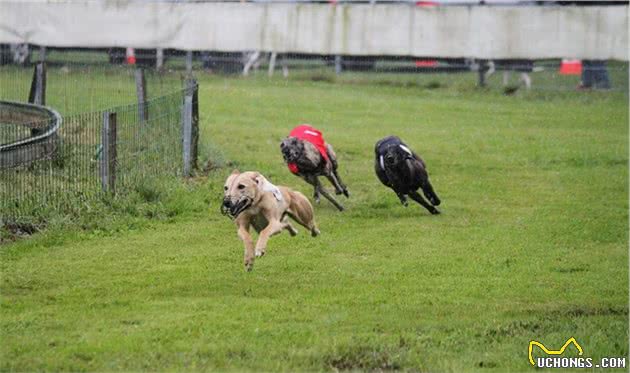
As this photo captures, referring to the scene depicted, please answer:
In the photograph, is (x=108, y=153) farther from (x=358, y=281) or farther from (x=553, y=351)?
(x=553, y=351)

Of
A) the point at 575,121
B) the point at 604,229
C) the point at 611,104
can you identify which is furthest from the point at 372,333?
the point at 611,104

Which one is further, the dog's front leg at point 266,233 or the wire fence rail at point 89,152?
the wire fence rail at point 89,152

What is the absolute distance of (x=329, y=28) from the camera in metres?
25.6

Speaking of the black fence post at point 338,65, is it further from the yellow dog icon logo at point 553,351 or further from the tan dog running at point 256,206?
the yellow dog icon logo at point 553,351

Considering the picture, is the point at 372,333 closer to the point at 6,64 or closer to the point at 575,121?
the point at 575,121

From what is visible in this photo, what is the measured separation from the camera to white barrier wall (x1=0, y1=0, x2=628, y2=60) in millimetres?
24623

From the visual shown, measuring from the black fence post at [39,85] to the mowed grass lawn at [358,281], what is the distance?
2.49 m

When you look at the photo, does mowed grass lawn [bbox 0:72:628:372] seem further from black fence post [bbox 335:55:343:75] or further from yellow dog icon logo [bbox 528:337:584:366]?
black fence post [bbox 335:55:343:75]

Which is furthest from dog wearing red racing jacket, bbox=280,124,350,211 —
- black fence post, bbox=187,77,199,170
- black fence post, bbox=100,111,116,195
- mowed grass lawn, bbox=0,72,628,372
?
black fence post, bbox=100,111,116,195

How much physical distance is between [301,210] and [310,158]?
4.20m

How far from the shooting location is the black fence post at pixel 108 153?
1358cm

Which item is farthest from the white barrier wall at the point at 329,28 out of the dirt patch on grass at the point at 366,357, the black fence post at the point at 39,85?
the dirt patch on grass at the point at 366,357

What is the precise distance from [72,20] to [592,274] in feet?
59.4

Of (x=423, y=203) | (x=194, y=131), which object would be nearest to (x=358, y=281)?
(x=423, y=203)
